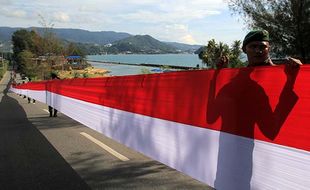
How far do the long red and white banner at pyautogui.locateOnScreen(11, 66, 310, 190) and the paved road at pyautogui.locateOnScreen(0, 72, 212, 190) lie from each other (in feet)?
1.46

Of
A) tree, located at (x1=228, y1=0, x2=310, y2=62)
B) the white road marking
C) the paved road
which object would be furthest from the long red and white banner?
tree, located at (x1=228, y1=0, x2=310, y2=62)

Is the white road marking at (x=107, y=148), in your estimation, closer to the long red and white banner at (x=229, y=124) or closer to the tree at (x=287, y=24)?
the long red and white banner at (x=229, y=124)

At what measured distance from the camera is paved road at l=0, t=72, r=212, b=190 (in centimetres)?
670

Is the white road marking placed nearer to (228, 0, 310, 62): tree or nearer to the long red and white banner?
the long red and white banner

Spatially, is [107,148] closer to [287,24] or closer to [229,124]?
[229,124]

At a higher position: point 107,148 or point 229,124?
point 229,124

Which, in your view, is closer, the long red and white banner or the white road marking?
the long red and white banner

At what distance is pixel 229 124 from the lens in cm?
458

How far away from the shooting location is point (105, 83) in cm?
1019

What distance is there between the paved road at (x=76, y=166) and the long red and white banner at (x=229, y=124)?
0.45 metres

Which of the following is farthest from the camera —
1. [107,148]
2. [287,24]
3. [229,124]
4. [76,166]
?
[287,24]

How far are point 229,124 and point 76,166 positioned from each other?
4.09 meters

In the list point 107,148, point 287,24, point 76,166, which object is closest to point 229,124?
point 76,166

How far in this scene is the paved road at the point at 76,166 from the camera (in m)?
6.70
